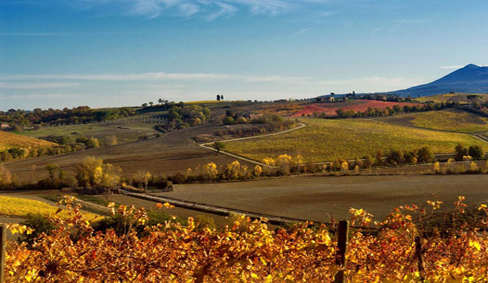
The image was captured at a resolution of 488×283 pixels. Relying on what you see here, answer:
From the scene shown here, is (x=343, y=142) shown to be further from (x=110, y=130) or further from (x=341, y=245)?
(x=341, y=245)

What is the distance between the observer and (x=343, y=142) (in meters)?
98.3

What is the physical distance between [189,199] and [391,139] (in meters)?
66.7

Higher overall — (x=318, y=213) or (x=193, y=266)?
(x=193, y=266)

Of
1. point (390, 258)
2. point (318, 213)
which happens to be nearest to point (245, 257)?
point (390, 258)

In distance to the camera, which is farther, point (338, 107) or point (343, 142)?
point (338, 107)

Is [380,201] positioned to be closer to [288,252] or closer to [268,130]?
[288,252]

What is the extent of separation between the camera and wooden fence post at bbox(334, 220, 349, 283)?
584 centimetres

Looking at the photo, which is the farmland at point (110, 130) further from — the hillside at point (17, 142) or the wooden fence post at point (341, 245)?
the wooden fence post at point (341, 245)

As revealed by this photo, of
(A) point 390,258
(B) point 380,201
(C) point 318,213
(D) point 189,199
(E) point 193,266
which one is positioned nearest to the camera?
(E) point 193,266

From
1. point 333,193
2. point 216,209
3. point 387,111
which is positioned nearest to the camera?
point 216,209

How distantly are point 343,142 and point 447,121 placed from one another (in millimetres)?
50651

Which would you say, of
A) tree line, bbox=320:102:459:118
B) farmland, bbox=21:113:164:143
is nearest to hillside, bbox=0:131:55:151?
farmland, bbox=21:113:164:143

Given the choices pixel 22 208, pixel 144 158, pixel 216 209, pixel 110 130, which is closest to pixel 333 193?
pixel 216 209

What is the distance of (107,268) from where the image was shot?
680cm
